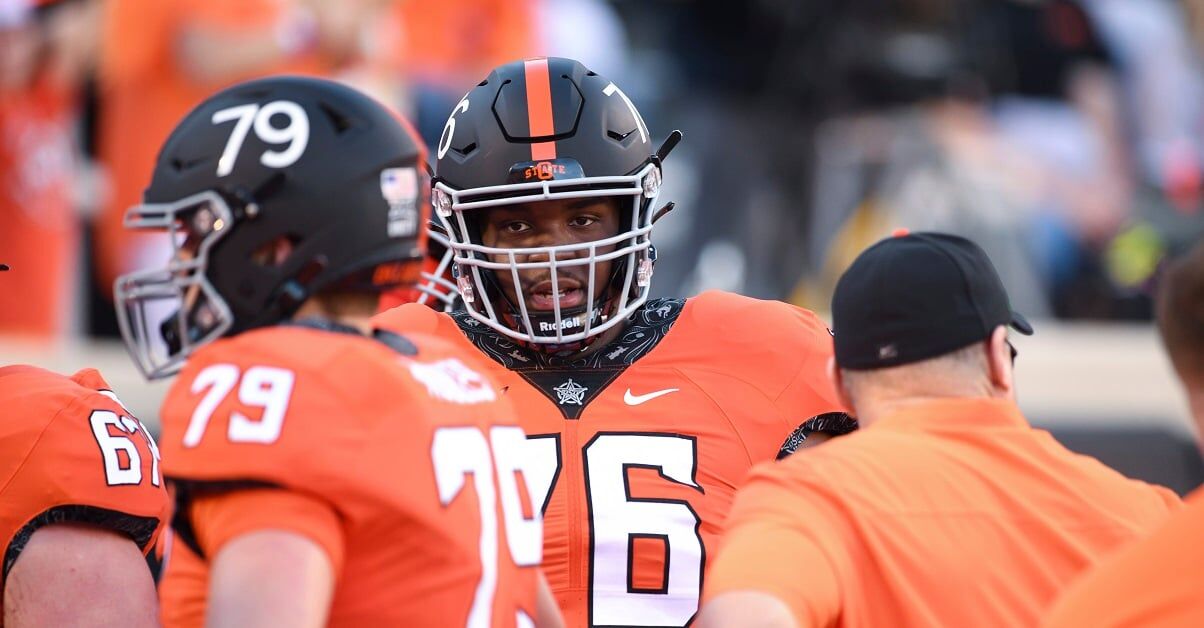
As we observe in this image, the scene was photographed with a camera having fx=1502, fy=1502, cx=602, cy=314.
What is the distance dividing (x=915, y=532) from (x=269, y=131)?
39.8 inches

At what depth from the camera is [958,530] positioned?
203cm

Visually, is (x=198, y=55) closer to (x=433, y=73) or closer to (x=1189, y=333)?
(x=433, y=73)

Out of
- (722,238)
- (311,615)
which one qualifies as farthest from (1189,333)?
(722,238)

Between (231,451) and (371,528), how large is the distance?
0.62ft

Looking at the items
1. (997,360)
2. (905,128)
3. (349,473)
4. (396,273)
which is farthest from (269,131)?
(905,128)

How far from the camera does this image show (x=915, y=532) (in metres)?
2.02

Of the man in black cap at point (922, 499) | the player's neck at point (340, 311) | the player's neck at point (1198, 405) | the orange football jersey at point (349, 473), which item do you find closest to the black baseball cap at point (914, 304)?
the man in black cap at point (922, 499)

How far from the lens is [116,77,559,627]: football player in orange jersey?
1.73m

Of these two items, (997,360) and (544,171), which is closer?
(997,360)

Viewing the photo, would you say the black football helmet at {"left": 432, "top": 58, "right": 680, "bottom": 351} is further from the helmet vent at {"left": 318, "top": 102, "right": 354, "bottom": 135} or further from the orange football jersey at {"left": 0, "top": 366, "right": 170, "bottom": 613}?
A: the helmet vent at {"left": 318, "top": 102, "right": 354, "bottom": 135}

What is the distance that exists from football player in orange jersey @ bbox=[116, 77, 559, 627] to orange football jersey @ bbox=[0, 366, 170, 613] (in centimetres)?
54

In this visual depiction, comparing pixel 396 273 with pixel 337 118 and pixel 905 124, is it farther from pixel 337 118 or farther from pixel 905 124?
pixel 905 124

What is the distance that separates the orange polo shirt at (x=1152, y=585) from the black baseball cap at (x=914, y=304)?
660mm

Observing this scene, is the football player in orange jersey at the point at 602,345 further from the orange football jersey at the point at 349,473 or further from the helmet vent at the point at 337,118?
the helmet vent at the point at 337,118
